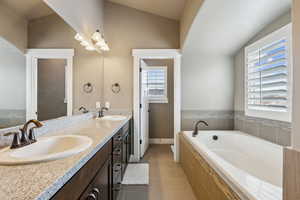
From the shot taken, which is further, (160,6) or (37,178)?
(160,6)

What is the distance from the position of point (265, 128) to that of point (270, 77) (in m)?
0.69

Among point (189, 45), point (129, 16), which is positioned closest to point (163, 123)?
point (189, 45)

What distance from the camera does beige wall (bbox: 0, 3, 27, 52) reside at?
3.56 ft

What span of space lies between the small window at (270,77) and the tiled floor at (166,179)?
1.42 m

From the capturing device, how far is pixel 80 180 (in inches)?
34.7

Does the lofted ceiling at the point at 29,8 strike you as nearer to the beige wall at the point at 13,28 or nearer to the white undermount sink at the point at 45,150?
the beige wall at the point at 13,28

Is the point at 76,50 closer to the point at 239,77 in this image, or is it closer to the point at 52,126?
the point at 52,126

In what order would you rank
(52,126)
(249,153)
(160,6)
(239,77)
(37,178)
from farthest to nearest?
(239,77), (160,6), (249,153), (52,126), (37,178)

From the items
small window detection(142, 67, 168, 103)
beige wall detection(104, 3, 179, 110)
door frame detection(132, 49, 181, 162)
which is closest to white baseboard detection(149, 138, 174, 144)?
small window detection(142, 67, 168, 103)

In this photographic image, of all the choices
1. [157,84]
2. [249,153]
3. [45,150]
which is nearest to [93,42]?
[45,150]

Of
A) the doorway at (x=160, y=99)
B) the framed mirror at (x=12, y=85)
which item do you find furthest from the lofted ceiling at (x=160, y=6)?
the framed mirror at (x=12, y=85)

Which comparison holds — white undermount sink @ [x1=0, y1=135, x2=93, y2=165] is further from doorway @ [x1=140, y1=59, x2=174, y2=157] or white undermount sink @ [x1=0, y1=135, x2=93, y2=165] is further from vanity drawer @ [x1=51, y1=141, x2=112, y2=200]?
doorway @ [x1=140, y1=59, x2=174, y2=157]

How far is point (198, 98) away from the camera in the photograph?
3193mm

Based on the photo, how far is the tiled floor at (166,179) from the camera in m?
2.06
